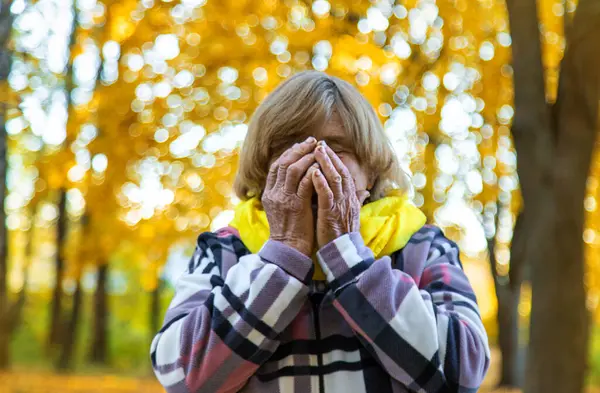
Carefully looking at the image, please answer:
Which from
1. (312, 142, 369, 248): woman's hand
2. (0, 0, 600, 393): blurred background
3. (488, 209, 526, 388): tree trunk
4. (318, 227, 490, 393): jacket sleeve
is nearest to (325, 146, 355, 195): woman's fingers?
(312, 142, 369, 248): woman's hand

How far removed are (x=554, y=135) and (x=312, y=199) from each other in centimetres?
323

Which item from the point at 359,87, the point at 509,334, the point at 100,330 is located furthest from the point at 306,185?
the point at 100,330

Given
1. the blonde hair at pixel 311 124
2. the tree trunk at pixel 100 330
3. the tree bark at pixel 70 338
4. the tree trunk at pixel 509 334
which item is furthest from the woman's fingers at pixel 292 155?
the tree trunk at pixel 100 330

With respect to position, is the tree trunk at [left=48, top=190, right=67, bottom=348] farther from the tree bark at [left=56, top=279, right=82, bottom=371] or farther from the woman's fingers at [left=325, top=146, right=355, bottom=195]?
the woman's fingers at [left=325, top=146, right=355, bottom=195]

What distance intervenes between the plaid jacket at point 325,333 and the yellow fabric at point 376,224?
0.09 metres

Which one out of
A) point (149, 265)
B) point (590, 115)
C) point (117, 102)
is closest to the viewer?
point (590, 115)

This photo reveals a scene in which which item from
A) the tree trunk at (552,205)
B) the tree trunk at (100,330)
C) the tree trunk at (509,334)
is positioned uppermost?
the tree trunk at (552,205)

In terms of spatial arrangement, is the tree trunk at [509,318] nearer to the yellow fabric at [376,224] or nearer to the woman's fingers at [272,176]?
the yellow fabric at [376,224]

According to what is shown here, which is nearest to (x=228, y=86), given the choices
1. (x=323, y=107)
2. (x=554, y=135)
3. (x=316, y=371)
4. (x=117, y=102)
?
(x=117, y=102)

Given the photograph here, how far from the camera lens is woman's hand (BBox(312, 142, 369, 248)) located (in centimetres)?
130

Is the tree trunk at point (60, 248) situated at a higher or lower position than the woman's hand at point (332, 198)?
lower

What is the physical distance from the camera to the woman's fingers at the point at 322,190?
1.30m

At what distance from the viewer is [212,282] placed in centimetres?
143

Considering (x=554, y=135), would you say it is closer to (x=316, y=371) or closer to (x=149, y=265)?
(x=316, y=371)
